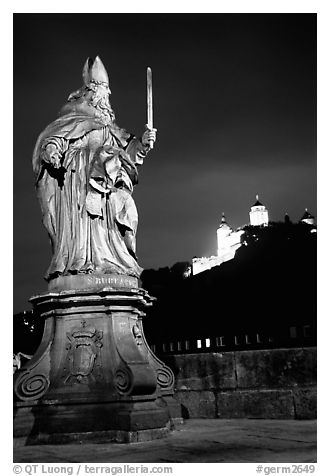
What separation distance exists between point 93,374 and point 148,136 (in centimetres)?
288

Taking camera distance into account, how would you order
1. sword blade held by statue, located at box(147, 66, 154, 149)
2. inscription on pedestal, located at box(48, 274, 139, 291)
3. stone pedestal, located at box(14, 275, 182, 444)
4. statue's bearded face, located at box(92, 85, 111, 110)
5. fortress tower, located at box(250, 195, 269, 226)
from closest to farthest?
stone pedestal, located at box(14, 275, 182, 444)
inscription on pedestal, located at box(48, 274, 139, 291)
sword blade held by statue, located at box(147, 66, 154, 149)
statue's bearded face, located at box(92, 85, 111, 110)
fortress tower, located at box(250, 195, 269, 226)

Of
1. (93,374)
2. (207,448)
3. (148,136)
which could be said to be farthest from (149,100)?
(207,448)

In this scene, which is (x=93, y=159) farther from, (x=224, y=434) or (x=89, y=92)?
(x=224, y=434)

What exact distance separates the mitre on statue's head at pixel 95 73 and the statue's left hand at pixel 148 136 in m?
0.76

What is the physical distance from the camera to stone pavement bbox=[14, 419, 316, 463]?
15.0ft

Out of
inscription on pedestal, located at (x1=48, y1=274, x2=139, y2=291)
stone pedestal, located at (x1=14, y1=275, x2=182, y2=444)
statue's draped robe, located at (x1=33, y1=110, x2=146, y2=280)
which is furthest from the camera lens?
statue's draped robe, located at (x1=33, y1=110, x2=146, y2=280)

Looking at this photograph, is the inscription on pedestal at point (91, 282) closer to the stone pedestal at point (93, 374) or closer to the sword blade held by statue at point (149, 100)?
the stone pedestal at point (93, 374)

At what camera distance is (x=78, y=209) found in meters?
6.68

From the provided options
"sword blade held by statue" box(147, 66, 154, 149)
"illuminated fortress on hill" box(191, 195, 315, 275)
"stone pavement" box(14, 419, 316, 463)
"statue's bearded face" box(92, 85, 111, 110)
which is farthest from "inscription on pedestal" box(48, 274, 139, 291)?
"illuminated fortress on hill" box(191, 195, 315, 275)

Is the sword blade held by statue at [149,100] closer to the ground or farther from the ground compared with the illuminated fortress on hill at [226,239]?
closer to the ground

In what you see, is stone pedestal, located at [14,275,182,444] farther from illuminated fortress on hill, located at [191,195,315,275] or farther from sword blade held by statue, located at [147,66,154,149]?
illuminated fortress on hill, located at [191,195,315,275]
